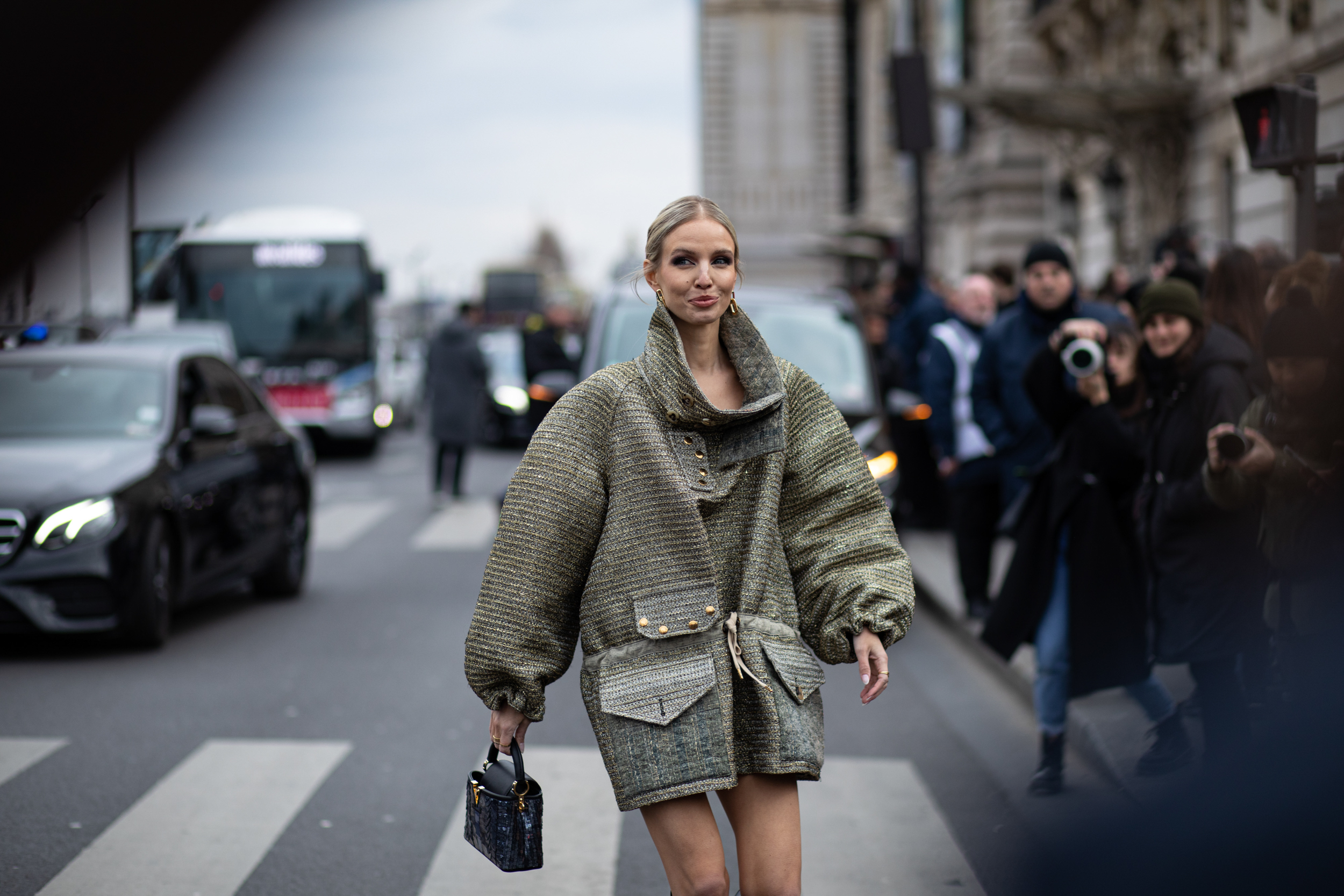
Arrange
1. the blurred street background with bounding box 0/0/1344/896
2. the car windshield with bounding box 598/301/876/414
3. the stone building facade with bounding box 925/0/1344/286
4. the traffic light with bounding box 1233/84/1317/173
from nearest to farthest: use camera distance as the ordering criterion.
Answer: the blurred street background with bounding box 0/0/1344/896 < the traffic light with bounding box 1233/84/1317/173 < the car windshield with bounding box 598/301/876/414 < the stone building facade with bounding box 925/0/1344/286

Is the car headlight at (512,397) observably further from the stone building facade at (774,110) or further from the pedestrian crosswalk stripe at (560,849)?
the stone building facade at (774,110)

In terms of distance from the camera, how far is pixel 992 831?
4789 mm

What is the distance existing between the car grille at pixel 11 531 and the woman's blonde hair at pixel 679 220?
5.11 metres

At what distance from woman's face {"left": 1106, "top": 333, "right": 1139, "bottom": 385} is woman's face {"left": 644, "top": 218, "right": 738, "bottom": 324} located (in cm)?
283

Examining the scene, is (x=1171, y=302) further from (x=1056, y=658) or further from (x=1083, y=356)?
(x=1056, y=658)

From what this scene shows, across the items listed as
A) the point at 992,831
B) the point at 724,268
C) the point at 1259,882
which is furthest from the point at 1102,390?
the point at 1259,882

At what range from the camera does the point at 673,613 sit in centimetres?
268

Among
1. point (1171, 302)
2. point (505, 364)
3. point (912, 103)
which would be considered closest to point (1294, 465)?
point (1171, 302)

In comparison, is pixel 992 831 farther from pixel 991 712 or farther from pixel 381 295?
pixel 381 295

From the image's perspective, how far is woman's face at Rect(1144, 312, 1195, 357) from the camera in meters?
5.00

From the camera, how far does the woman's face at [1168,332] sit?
500cm

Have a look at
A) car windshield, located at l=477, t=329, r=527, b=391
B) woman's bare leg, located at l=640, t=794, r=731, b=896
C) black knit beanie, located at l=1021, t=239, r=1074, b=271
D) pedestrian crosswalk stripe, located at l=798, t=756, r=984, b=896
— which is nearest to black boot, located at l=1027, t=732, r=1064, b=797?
pedestrian crosswalk stripe, located at l=798, t=756, r=984, b=896

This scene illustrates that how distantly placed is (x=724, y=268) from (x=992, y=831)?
266 cm

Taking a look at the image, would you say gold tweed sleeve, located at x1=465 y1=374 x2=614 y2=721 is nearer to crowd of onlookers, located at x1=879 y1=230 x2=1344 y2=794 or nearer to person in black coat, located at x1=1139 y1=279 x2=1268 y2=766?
crowd of onlookers, located at x1=879 y1=230 x2=1344 y2=794
